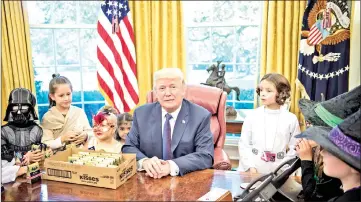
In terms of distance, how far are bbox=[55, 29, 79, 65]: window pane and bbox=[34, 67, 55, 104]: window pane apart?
184 millimetres

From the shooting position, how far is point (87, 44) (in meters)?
3.99

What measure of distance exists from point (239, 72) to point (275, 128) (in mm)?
1723

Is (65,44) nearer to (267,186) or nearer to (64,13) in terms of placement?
(64,13)

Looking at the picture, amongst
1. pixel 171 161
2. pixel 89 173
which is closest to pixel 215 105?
pixel 171 161

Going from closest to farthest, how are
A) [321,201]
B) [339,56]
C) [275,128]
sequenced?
[321,201]
[275,128]
[339,56]

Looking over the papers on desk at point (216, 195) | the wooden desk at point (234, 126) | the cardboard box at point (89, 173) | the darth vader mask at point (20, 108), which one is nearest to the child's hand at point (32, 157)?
the cardboard box at point (89, 173)

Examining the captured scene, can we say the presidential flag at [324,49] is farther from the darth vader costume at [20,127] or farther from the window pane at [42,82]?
the window pane at [42,82]

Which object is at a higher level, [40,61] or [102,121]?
[40,61]

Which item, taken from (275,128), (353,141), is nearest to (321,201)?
(353,141)

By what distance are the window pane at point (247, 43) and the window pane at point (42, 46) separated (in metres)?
2.21

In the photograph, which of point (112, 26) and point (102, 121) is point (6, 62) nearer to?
point (112, 26)

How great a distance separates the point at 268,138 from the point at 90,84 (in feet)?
8.11

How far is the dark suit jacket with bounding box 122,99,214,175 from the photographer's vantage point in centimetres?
185

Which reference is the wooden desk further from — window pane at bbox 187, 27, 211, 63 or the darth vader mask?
the darth vader mask
